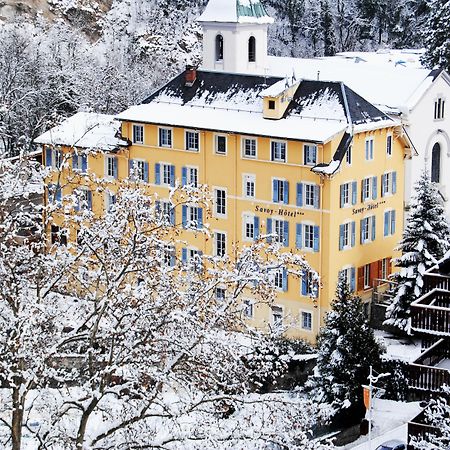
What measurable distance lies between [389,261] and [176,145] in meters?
10.5

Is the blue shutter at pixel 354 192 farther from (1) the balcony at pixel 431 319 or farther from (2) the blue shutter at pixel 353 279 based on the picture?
(1) the balcony at pixel 431 319

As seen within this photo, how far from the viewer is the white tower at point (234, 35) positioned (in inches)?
2719

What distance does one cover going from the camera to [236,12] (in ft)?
226

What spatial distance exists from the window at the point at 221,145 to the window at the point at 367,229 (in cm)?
658

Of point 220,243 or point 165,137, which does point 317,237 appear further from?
point 165,137

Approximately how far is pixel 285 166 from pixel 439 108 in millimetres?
10387

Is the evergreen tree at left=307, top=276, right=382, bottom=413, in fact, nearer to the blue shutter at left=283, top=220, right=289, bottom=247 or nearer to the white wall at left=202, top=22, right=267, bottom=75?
the blue shutter at left=283, top=220, right=289, bottom=247

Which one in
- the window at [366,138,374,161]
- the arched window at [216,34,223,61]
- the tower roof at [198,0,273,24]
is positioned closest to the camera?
the window at [366,138,374,161]

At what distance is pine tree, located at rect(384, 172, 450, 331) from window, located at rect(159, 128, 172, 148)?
11716mm

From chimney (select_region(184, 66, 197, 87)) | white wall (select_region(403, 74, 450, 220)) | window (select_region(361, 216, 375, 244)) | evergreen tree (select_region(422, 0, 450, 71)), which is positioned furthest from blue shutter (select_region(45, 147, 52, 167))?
evergreen tree (select_region(422, 0, 450, 71))

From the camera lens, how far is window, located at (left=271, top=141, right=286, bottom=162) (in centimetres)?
5362

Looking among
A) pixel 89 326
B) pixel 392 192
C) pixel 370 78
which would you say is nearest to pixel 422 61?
pixel 370 78

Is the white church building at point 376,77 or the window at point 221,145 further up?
the white church building at point 376,77

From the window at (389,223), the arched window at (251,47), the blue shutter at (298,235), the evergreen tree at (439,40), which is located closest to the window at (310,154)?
the blue shutter at (298,235)
